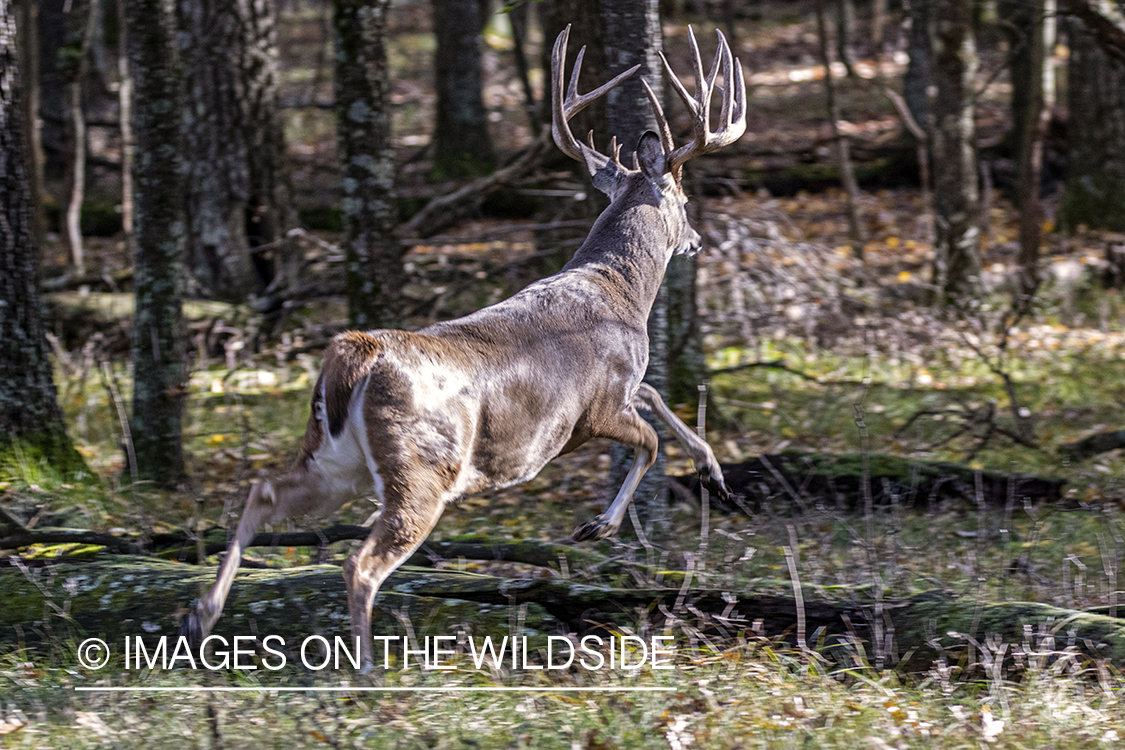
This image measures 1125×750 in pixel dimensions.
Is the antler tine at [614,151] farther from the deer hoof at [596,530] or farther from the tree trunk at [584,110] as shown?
the deer hoof at [596,530]

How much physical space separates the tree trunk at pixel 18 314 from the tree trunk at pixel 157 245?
3.07 ft

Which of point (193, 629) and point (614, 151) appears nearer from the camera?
A: point (193, 629)

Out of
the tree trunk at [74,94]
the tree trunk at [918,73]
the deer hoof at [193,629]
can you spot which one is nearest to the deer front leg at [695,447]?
the deer hoof at [193,629]

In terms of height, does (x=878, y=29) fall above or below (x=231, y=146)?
above

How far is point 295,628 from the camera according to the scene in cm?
468

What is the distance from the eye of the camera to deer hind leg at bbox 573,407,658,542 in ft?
16.8

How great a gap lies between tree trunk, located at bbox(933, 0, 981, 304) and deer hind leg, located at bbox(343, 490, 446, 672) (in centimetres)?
918

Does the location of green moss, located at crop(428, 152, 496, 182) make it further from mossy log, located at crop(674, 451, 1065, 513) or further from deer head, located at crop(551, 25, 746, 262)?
deer head, located at crop(551, 25, 746, 262)

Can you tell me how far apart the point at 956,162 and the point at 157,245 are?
8.67 meters

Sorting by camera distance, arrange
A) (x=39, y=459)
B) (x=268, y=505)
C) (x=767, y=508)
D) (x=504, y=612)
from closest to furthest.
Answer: (x=268, y=505) → (x=504, y=612) → (x=39, y=459) → (x=767, y=508)

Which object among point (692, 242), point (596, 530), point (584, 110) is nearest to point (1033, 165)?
point (584, 110)

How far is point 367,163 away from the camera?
804 cm

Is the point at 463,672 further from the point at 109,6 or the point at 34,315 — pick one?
the point at 109,6

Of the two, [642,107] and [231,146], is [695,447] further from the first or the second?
[231,146]
